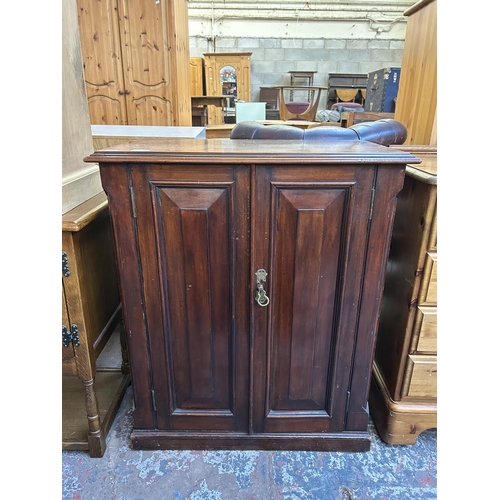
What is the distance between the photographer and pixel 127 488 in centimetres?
110

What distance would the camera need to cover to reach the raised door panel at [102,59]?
318cm

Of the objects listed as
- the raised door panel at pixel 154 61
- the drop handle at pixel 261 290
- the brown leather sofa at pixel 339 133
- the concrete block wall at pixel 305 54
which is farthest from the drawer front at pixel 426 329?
the concrete block wall at pixel 305 54

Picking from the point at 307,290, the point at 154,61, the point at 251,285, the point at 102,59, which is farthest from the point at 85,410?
the point at 102,59

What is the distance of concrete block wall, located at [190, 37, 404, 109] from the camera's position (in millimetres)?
7438

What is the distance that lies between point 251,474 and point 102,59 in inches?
143

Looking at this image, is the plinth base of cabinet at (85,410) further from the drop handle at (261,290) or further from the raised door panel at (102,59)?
the raised door panel at (102,59)

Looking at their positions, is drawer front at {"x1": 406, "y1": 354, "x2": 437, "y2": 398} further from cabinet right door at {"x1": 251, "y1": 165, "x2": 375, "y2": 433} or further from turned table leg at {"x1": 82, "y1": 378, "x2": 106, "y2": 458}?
turned table leg at {"x1": 82, "y1": 378, "x2": 106, "y2": 458}

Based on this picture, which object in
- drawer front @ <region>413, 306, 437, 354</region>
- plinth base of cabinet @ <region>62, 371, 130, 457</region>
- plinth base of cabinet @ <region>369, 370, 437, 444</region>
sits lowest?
plinth base of cabinet @ <region>62, 371, 130, 457</region>

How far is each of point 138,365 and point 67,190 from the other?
60cm

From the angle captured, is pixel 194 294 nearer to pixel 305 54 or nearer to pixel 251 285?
pixel 251 285

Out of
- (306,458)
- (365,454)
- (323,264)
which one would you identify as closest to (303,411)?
(306,458)

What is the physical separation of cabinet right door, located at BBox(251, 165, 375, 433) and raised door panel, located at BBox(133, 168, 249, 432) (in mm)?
56

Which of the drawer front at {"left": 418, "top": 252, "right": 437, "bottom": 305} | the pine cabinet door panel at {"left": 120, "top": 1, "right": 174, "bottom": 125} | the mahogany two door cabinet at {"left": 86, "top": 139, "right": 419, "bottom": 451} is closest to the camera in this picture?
the mahogany two door cabinet at {"left": 86, "top": 139, "right": 419, "bottom": 451}

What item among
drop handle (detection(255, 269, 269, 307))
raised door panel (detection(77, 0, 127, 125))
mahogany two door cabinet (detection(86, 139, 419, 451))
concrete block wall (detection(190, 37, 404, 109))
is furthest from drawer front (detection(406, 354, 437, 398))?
concrete block wall (detection(190, 37, 404, 109))
